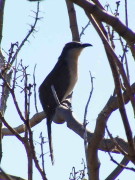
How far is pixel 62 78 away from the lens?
798 cm

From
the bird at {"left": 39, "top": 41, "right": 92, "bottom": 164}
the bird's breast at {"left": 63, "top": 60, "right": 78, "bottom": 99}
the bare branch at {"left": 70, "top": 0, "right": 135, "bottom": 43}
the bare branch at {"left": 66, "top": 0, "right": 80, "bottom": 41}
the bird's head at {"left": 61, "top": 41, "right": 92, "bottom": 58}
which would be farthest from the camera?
the bird's head at {"left": 61, "top": 41, "right": 92, "bottom": 58}

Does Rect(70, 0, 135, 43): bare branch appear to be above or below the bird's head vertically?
below

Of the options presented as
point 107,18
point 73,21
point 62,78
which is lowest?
point 107,18

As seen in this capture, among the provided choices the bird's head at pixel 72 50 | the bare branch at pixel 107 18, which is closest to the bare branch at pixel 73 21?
the bird's head at pixel 72 50

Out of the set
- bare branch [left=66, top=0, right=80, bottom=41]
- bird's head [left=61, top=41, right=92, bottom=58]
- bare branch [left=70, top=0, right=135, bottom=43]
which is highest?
bird's head [left=61, top=41, right=92, bottom=58]

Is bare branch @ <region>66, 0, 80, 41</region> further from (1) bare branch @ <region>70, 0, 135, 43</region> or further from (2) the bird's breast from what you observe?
(1) bare branch @ <region>70, 0, 135, 43</region>

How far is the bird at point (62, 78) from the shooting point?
24.1 ft

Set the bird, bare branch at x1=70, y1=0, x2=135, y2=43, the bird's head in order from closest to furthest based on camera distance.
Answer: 1. bare branch at x1=70, y1=0, x2=135, y2=43
2. the bird
3. the bird's head

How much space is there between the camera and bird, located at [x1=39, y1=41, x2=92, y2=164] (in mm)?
7336

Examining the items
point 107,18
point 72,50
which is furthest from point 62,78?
point 107,18

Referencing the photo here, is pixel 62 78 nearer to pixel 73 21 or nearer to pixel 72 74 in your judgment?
pixel 72 74

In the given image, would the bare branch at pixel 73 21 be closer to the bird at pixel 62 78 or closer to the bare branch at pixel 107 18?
the bird at pixel 62 78

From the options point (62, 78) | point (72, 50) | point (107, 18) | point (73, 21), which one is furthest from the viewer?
point (72, 50)

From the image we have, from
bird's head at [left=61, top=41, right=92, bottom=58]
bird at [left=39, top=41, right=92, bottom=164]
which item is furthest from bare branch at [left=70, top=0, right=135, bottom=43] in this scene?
bird's head at [left=61, top=41, right=92, bottom=58]
